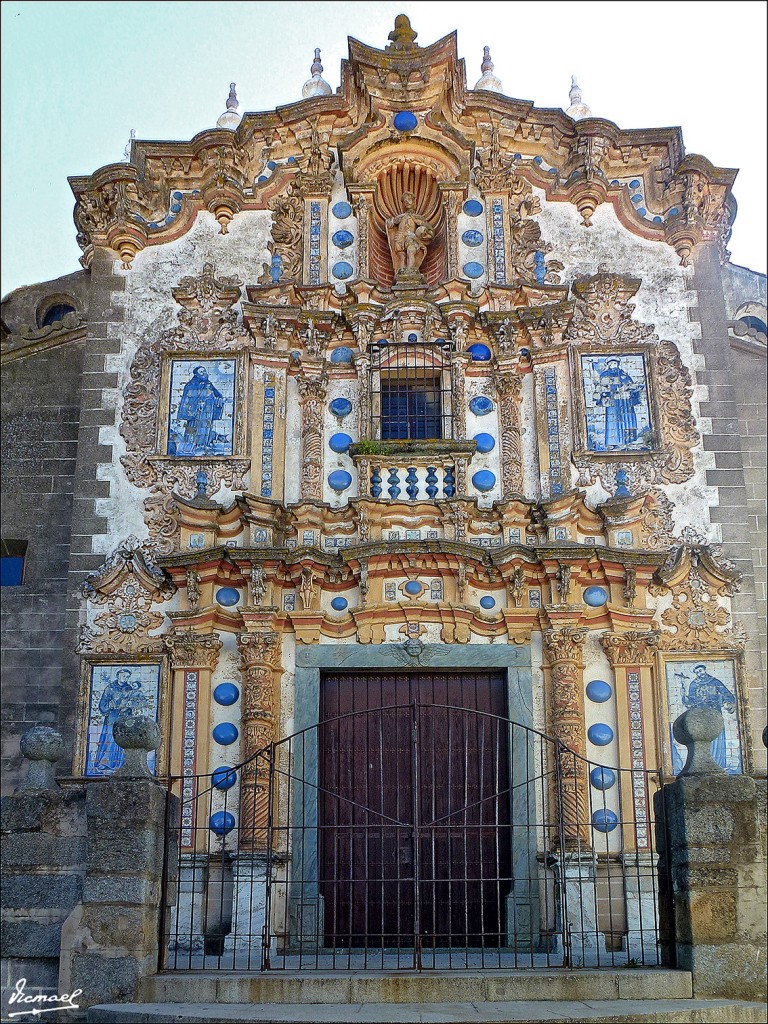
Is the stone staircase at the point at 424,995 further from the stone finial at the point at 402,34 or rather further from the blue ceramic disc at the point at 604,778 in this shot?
the stone finial at the point at 402,34

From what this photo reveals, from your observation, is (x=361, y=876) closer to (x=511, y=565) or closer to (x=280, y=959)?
(x=280, y=959)

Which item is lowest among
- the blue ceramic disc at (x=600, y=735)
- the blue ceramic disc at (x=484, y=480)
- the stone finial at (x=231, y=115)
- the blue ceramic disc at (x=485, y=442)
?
the blue ceramic disc at (x=600, y=735)

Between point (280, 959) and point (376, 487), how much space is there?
4.54m

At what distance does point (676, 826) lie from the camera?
789 centimetres

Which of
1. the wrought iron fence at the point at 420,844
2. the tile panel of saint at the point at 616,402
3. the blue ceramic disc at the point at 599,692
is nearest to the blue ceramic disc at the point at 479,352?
the tile panel of saint at the point at 616,402

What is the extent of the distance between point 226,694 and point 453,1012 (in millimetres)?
4815

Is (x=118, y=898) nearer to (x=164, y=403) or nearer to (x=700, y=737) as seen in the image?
(x=700, y=737)

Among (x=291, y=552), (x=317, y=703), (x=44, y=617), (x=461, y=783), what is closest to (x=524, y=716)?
(x=461, y=783)

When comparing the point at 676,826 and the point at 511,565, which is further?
the point at 511,565

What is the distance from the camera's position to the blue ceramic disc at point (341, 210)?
43.7 ft

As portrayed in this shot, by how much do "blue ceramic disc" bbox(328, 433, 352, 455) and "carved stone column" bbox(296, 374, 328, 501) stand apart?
0.38 feet

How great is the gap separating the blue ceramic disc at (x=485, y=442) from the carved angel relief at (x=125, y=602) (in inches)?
131

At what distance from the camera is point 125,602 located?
1162 centimetres

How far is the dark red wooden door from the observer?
1079 cm
